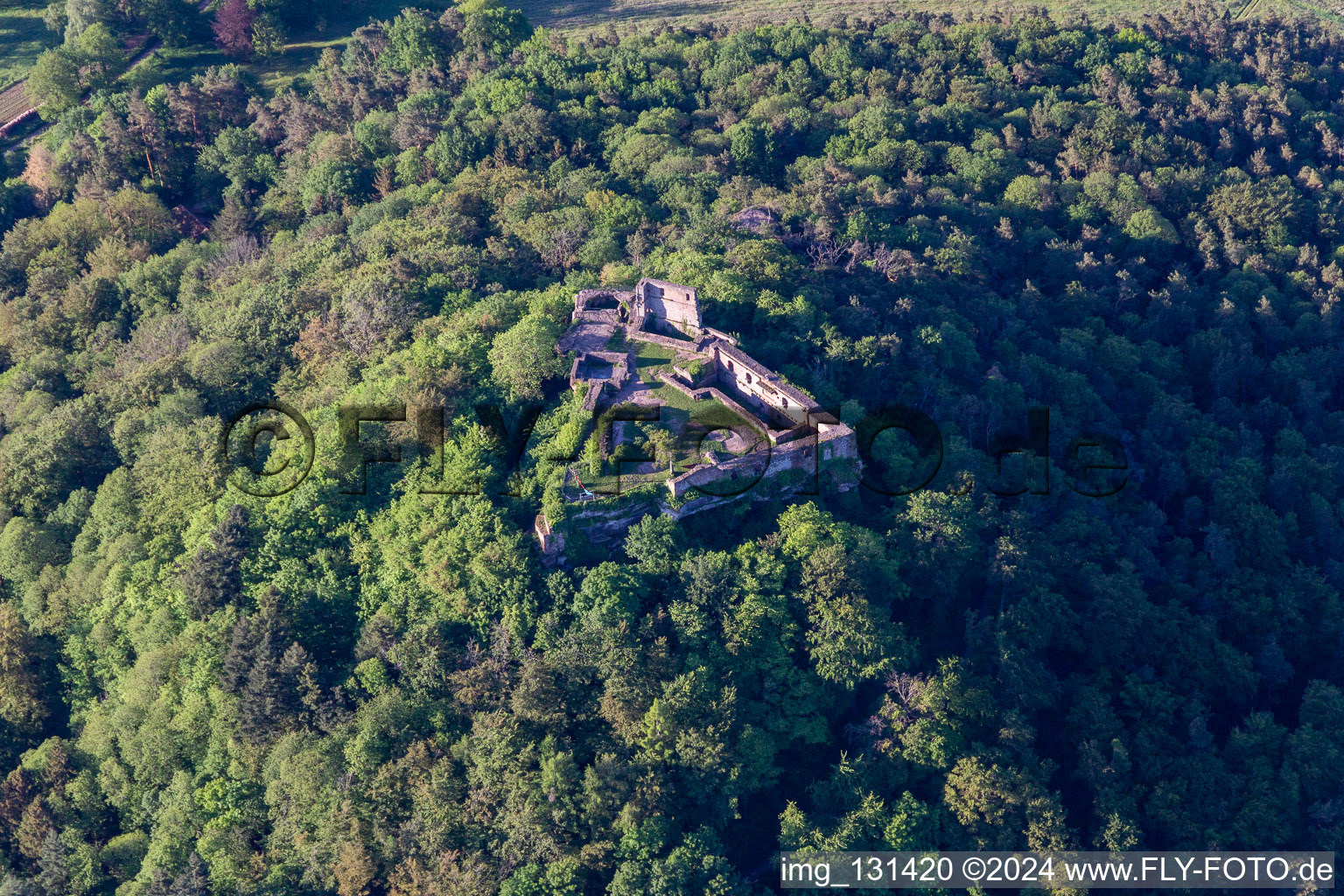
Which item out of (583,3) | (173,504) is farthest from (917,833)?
(583,3)

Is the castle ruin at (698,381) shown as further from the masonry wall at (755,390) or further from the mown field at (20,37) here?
the mown field at (20,37)

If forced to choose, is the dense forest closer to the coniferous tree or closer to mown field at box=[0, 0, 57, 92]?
the coniferous tree

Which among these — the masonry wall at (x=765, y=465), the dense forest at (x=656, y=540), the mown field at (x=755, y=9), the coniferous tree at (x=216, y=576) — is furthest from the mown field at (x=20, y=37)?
the masonry wall at (x=765, y=465)

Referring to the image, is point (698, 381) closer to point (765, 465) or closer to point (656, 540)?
point (765, 465)

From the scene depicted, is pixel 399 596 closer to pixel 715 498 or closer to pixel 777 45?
pixel 715 498

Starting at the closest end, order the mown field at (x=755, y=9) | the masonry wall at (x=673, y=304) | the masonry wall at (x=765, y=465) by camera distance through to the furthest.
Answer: the masonry wall at (x=765, y=465) < the masonry wall at (x=673, y=304) < the mown field at (x=755, y=9)

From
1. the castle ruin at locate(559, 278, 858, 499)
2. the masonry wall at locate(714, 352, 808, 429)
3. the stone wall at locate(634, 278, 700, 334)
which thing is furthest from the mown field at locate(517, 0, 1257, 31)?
the masonry wall at locate(714, 352, 808, 429)

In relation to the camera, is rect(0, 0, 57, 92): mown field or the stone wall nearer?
the stone wall

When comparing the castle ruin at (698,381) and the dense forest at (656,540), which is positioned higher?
the castle ruin at (698,381)
